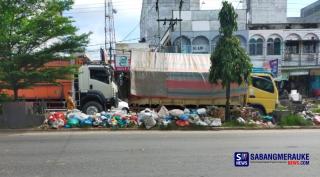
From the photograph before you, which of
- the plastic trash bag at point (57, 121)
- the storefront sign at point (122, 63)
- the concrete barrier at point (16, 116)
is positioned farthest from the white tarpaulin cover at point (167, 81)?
the concrete barrier at point (16, 116)

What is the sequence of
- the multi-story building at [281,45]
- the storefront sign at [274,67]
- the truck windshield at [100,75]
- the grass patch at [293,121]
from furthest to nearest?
the multi-story building at [281,45], the storefront sign at [274,67], the truck windshield at [100,75], the grass patch at [293,121]

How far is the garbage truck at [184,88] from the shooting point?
23281 millimetres

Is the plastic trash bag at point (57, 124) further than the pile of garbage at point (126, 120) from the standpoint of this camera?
No

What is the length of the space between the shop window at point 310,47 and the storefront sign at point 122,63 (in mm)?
26145

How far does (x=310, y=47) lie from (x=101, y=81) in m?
32.1

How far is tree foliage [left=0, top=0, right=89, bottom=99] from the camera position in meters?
18.6

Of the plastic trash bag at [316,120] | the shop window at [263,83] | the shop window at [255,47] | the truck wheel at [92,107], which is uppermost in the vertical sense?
the shop window at [255,47]

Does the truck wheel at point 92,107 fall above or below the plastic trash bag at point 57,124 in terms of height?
above

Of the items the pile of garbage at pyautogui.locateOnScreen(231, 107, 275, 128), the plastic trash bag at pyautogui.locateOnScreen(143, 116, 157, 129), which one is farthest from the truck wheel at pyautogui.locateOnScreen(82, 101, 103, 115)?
the pile of garbage at pyautogui.locateOnScreen(231, 107, 275, 128)

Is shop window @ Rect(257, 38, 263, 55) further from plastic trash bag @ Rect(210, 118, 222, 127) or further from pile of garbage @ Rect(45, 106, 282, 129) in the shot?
plastic trash bag @ Rect(210, 118, 222, 127)

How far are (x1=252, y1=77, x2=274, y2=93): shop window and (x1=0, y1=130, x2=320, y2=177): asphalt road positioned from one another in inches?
325

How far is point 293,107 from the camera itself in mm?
23734

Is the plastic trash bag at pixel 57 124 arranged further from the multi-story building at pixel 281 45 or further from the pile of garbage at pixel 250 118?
the multi-story building at pixel 281 45

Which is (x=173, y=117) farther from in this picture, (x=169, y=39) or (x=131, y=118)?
(x=169, y=39)
